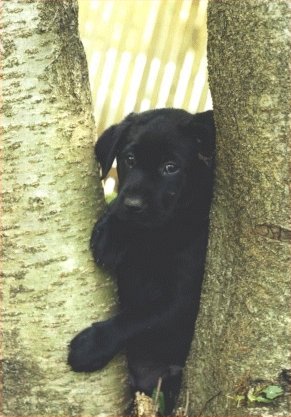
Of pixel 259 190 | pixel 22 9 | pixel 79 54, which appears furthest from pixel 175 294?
pixel 22 9

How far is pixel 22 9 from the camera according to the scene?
7.29 feet

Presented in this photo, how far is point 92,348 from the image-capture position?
91.3 inches

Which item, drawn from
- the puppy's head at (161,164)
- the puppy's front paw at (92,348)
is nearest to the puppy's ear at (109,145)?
the puppy's head at (161,164)

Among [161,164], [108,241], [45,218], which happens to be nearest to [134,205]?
[108,241]

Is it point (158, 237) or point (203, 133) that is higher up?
point (203, 133)

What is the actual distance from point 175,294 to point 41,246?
0.61 m

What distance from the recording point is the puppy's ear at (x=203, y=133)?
8.47ft

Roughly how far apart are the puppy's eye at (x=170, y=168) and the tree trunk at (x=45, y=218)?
0.41 metres

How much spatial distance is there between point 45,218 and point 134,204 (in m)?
0.39

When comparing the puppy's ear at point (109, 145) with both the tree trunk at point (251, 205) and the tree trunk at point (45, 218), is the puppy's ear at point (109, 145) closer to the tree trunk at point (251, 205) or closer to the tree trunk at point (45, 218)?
the tree trunk at point (45, 218)

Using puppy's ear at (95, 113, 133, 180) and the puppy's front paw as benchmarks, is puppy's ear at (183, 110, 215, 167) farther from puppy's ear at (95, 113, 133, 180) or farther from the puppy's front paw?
the puppy's front paw

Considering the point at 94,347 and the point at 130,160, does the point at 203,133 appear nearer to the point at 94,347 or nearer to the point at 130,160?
the point at 130,160

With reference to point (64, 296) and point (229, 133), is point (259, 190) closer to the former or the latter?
point (229, 133)

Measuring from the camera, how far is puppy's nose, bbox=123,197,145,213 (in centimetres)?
249
